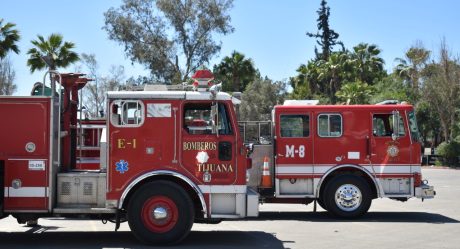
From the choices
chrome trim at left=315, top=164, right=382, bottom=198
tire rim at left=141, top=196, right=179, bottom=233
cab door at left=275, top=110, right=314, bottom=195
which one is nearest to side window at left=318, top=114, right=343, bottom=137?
cab door at left=275, top=110, right=314, bottom=195

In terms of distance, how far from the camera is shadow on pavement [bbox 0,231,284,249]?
9805mm

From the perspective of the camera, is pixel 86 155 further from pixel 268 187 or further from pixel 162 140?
pixel 268 187

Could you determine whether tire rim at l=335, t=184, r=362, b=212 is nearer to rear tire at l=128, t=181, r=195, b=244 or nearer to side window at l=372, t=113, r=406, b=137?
side window at l=372, t=113, r=406, b=137

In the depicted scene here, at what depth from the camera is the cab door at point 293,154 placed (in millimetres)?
13430

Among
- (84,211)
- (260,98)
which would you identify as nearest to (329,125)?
(84,211)

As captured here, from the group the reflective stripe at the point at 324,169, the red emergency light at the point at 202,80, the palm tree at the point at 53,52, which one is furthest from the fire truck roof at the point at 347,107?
the palm tree at the point at 53,52

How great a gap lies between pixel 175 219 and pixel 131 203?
2.53 ft

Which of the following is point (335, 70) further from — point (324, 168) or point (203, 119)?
point (203, 119)

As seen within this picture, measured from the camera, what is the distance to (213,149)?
965 cm

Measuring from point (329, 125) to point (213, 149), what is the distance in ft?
15.5

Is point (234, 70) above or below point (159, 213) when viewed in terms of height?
above

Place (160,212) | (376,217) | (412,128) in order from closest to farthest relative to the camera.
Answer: (160,212) → (412,128) → (376,217)

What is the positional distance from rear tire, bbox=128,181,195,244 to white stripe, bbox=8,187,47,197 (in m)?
1.43

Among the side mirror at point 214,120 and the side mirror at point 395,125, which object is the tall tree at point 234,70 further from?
the side mirror at point 214,120
